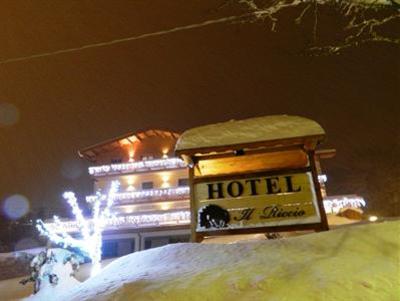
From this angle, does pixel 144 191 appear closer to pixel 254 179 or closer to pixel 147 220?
pixel 147 220

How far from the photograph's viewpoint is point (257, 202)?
8750 mm

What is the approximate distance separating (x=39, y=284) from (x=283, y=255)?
1159 centimetres

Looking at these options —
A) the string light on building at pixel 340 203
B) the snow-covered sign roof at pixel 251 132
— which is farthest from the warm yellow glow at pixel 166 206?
the snow-covered sign roof at pixel 251 132

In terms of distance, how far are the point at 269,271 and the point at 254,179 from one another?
409 centimetres

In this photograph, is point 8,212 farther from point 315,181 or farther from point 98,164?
point 315,181

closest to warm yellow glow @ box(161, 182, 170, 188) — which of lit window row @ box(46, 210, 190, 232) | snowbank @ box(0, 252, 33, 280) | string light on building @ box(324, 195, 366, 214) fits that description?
lit window row @ box(46, 210, 190, 232)

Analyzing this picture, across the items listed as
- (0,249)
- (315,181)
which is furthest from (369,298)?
(0,249)

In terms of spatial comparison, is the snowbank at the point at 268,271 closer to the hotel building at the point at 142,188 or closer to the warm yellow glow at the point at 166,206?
the hotel building at the point at 142,188

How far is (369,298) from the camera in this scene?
163 inches

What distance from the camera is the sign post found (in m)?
8.56

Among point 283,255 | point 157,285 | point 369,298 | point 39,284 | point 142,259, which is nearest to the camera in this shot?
point 369,298

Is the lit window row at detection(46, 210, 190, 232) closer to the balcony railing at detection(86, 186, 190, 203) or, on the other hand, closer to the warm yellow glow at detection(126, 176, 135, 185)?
the balcony railing at detection(86, 186, 190, 203)

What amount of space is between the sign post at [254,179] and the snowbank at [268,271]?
2.05 metres

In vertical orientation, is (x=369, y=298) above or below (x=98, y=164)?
below
